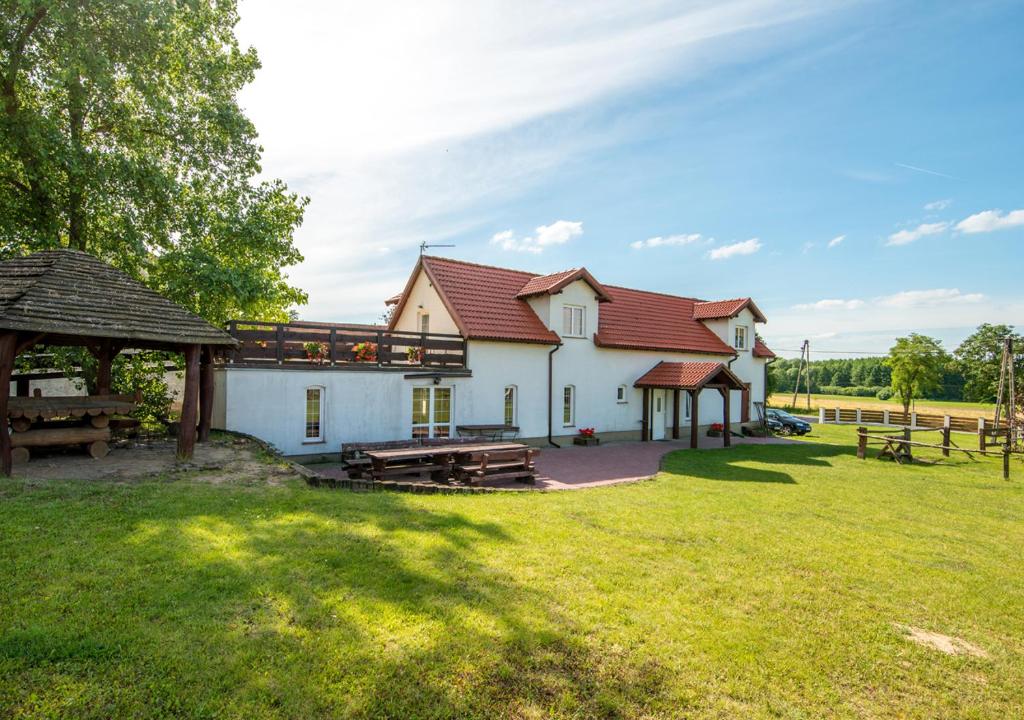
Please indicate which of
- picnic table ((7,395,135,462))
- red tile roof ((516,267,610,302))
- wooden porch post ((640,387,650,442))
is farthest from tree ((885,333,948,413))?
picnic table ((7,395,135,462))

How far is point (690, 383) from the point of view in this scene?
21.2 metres

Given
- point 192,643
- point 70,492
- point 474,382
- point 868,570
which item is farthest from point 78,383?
point 868,570

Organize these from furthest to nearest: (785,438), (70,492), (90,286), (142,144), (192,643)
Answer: (785,438)
(142,144)
(90,286)
(70,492)
(192,643)

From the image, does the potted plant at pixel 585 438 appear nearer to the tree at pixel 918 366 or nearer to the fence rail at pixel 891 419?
the fence rail at pixel 891 419

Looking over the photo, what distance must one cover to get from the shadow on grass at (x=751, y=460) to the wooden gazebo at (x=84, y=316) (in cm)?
1307

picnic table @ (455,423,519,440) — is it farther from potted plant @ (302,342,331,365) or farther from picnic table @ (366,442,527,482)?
potted plant @ (302,342,331,365)

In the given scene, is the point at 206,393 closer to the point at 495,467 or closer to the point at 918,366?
the point at 495,467

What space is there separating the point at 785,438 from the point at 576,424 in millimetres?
13886

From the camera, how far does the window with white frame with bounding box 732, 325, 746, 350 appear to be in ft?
93.3

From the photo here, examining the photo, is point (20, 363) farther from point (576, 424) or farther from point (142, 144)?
point (576, 424)

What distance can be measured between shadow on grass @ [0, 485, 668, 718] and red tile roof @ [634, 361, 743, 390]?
15856 millimetres

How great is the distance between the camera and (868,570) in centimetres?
748

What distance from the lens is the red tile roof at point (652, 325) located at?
23.3 meters

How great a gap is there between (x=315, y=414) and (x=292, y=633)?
454 inches
